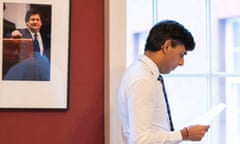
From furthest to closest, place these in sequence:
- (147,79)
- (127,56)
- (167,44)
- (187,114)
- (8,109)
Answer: (187,114), (127,56), (8,109), (167,44), (147,79)

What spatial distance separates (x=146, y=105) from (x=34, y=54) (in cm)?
72

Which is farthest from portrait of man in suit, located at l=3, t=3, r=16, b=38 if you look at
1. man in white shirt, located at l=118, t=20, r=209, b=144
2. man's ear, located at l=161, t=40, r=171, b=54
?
man's ear, located at l=161, t=40, r=171, b=54

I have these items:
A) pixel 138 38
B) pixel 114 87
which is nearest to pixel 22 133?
pixel 114 87

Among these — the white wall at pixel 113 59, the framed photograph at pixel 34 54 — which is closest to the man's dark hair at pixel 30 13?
the framed photograph at pixel 34 54

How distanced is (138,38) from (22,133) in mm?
822

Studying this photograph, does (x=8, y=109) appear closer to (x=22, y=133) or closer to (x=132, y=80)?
(x=22, y=133)

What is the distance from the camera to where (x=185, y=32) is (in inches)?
71.2

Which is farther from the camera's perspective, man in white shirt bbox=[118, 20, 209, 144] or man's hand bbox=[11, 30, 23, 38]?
man's hand bbox=[11, 30, 23, 38]

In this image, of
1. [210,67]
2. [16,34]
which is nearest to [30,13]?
[16,34]

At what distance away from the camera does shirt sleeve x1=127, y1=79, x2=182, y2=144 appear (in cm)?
162

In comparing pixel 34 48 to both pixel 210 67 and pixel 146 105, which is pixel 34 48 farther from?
pixel 210 67

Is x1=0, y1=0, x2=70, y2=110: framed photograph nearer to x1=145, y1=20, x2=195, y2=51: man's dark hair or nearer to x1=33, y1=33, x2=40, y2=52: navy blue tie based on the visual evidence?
x1=33, y1=33, x2=40, y2=52: navy blue tie

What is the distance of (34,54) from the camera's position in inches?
81.9

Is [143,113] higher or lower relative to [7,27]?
lower
